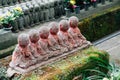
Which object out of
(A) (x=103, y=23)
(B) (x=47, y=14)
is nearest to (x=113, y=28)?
(A) (x=103, y=23)

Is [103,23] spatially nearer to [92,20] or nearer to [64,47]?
[92,20]

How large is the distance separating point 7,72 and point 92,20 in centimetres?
513

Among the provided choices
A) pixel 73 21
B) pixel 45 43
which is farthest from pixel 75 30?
pixel 45 43

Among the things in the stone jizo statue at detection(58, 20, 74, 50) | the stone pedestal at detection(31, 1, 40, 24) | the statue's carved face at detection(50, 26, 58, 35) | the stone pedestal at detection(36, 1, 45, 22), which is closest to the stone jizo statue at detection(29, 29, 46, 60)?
the statue's carved face at detection(50, 26, 58, 35)

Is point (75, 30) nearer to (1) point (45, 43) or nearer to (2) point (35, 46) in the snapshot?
(1) point (45, 43)

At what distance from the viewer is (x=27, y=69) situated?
801cm

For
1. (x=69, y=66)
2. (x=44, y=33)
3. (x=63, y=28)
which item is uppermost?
(x=44, y=33)

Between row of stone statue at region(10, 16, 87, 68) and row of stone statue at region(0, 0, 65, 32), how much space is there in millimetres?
2075

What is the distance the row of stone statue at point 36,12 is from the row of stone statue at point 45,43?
6.81 feet

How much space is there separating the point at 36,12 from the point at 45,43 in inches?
115

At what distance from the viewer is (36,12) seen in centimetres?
1123

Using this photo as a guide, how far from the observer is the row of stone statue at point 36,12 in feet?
35.4

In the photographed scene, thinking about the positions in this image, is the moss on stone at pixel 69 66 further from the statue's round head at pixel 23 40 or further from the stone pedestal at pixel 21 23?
the stone pedestal at pixel 21 23

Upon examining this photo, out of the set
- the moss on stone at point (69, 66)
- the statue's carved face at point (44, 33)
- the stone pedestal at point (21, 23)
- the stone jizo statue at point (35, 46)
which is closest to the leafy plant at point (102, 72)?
the moss on stone at point (69, 66)
